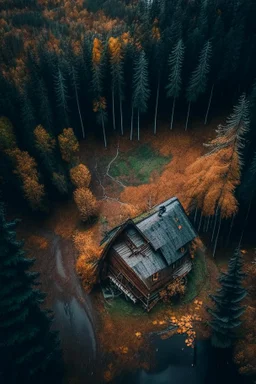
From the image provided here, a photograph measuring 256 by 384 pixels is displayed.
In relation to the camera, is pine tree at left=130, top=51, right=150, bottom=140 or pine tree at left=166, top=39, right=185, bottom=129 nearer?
pine tree at left=166, top=39, right=185, bottom=129

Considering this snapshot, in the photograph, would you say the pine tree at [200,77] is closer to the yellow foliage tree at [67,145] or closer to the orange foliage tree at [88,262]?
the yellow foliage tree at [67,145]

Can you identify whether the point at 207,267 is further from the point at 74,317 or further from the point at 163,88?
the point at 163,88

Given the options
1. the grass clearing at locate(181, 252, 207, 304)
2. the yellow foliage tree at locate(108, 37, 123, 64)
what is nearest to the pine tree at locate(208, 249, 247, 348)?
the grass clearing at locate(181, 252, 207, 304)

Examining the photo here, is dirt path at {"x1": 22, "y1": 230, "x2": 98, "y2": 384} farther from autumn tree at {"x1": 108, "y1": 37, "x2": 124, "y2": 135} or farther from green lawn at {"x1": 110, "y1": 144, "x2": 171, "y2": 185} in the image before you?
autumn tree at {"x1": 108, "y1": 37, "x2": 124, "y2": 135}

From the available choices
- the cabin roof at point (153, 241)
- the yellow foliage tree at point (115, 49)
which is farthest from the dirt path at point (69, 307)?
the yellow foliage tree at point (115, 49)

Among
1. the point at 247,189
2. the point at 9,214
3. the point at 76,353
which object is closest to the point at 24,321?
the point at 76,353
